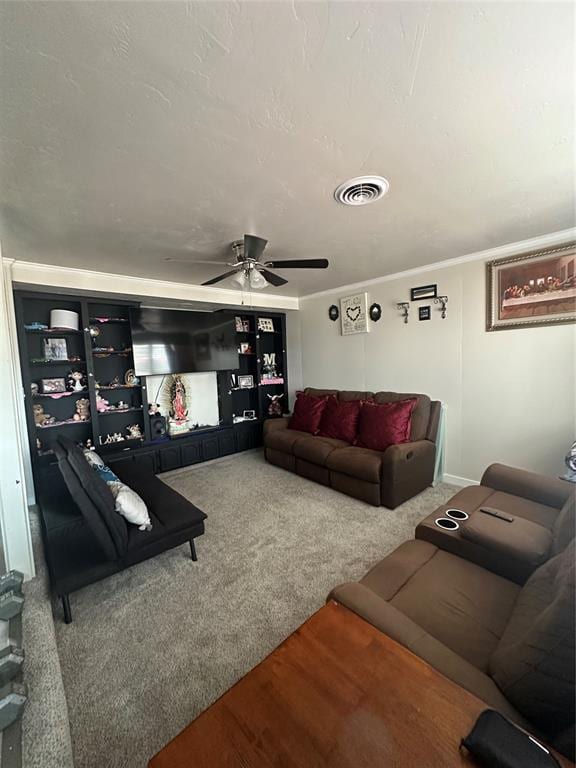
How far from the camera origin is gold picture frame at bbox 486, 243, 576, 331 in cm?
263

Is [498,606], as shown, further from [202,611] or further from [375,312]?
[375,312]

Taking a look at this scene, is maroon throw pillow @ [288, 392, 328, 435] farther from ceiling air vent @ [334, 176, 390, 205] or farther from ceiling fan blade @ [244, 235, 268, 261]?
ceiling air vent @ [334, 176, 390, 205]

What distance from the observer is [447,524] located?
67.5 inches

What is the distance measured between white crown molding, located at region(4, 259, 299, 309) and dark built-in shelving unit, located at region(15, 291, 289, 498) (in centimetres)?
13

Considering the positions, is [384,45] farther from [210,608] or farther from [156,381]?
[156,381]

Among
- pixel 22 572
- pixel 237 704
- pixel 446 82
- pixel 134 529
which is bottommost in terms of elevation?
pixel 22 572

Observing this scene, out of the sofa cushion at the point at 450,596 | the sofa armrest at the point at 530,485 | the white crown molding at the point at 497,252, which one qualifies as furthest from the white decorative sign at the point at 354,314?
the sofa cushion at the point at 450,596

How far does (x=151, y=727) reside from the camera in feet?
4.01

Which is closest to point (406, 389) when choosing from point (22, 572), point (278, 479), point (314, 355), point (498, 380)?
point (498, 380)

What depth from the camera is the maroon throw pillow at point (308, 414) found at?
13.3 ft

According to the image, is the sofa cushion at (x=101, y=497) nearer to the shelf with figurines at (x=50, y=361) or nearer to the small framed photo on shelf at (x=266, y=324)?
the shelf with figurines at (x=50, y=361)

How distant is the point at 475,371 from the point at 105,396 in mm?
4293

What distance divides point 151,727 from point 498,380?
11.7 ft

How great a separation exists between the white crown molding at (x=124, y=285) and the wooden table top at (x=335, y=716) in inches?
144
